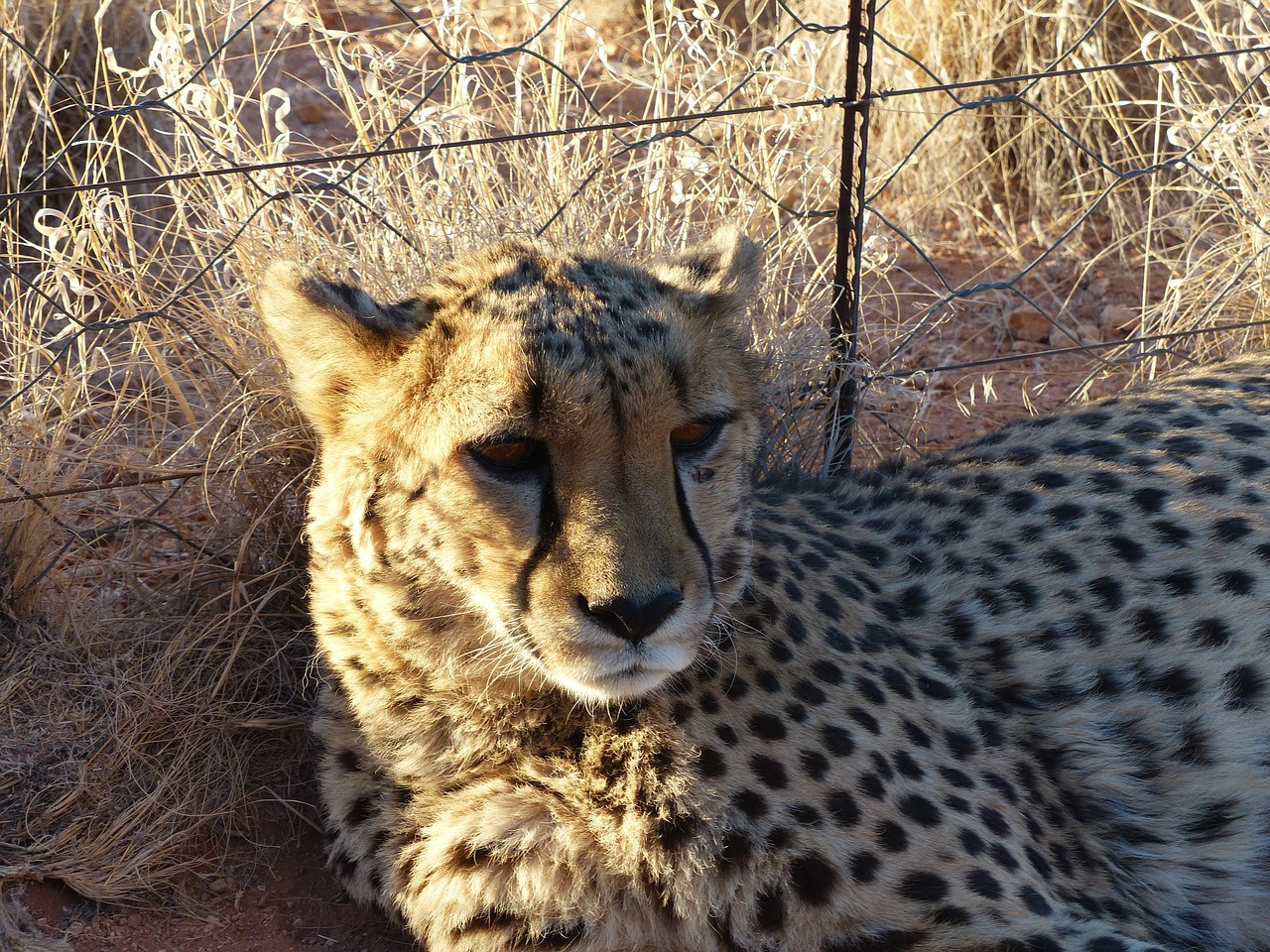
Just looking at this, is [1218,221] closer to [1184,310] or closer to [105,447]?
[1184,310]

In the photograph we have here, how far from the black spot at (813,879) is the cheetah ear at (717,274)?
2.58 ft

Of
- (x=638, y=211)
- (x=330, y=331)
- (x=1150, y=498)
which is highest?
(x=638, y=211)

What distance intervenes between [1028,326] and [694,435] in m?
2.82

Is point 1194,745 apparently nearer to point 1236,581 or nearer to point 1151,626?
point 1151,626

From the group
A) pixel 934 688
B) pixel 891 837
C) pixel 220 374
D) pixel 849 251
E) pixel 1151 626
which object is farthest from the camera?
pixel 849 251

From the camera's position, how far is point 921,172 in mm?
5145

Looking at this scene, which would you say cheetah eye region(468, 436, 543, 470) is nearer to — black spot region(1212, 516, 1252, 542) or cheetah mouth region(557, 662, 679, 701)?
cheetah mouth region(557, 662, 679, 701)

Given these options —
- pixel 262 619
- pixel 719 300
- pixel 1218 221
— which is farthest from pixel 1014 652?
pixel 1218 221

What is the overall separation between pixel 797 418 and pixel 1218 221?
230 centimetres

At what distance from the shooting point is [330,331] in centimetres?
199

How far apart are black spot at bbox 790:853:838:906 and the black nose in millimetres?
457

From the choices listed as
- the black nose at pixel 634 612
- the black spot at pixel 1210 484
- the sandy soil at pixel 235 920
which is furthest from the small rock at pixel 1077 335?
the black nose at pixel 634 612

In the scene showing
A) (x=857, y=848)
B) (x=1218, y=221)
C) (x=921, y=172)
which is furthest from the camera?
(x=921, y=172)

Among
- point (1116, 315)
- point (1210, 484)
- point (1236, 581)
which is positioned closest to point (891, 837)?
point (1236, 581)
